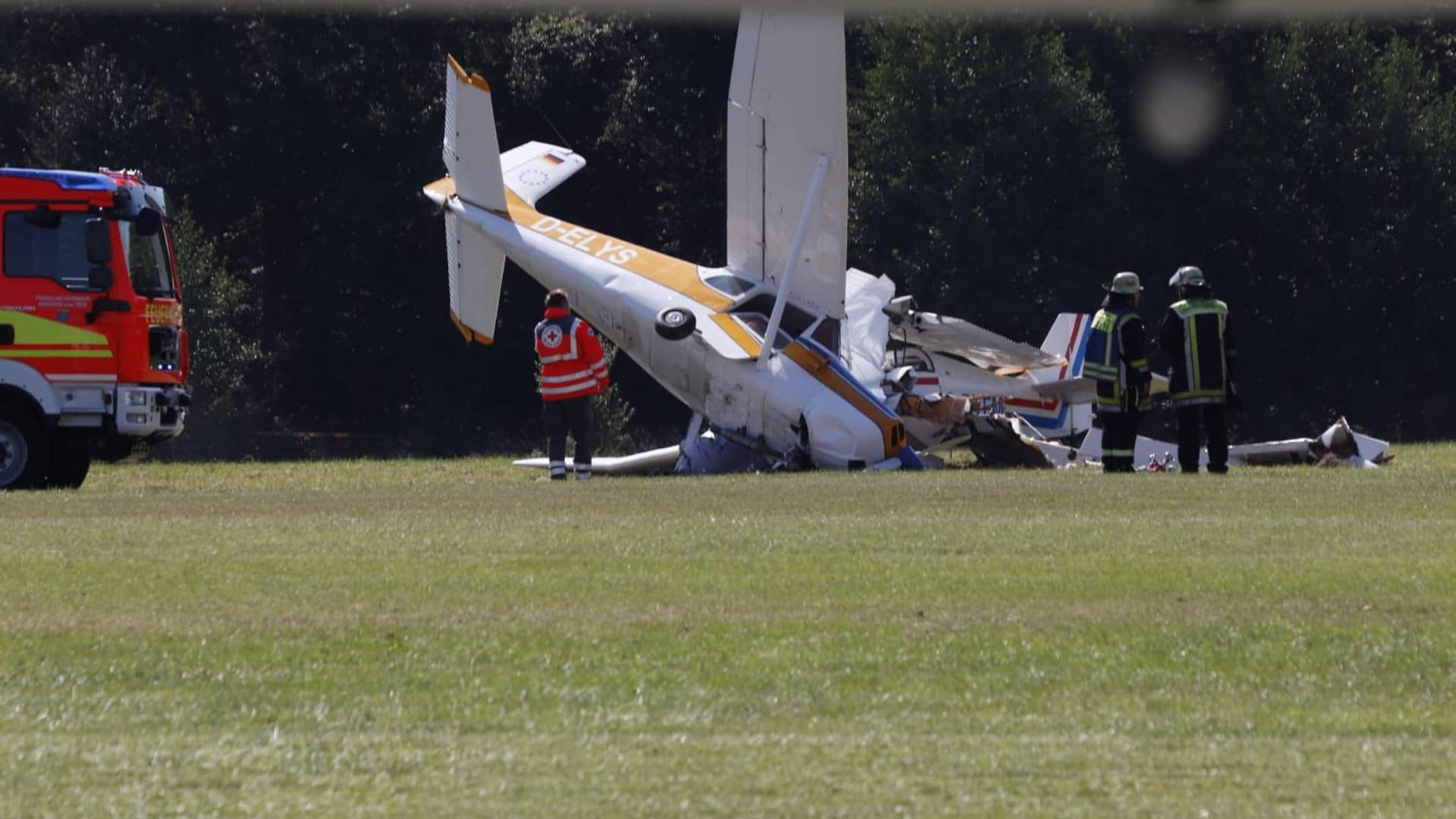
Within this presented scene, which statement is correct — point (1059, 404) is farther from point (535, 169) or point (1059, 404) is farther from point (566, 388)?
point (566, 388)

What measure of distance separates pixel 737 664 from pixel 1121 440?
11159mm

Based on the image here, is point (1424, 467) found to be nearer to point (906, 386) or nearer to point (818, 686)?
point (906, 386)

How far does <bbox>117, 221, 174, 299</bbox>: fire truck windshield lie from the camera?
62.4ft

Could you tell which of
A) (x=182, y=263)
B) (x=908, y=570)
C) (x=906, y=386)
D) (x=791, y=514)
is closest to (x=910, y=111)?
(x=182, y=263)

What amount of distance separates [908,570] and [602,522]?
10.4ft

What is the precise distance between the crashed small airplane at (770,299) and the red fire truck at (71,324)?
17.1 ft

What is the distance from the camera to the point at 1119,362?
18.5 metres

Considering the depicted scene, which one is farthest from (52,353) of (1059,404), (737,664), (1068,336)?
(1068,336)

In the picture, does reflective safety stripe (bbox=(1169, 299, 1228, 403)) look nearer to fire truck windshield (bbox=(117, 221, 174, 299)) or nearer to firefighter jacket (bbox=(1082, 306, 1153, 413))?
firefighter jacket (bbox=(1082, 306, 1153, 413))

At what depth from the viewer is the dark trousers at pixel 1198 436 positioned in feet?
59.9

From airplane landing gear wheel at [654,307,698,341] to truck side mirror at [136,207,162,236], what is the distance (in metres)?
5.16

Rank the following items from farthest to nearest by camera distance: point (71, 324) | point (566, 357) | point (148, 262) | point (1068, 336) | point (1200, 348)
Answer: point (1068, 336)
point (566, 357)
point (148, 262)
point (71, 324)
point (1200, 348)

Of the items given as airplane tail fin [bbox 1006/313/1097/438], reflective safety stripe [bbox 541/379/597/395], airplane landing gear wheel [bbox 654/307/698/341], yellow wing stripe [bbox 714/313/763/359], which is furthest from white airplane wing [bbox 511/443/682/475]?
airplane tail fin [bbox 1006/313/1097/438]

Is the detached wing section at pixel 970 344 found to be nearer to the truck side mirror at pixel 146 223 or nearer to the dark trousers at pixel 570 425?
the dark trousers at pixel 570 425
